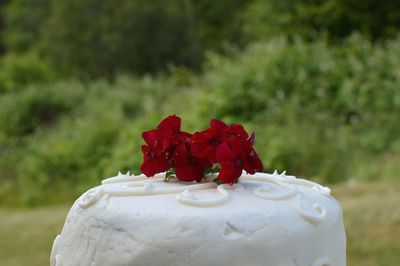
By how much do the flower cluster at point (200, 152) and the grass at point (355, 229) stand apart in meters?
3.43

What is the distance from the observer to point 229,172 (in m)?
3.14

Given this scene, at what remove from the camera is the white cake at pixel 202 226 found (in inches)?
114

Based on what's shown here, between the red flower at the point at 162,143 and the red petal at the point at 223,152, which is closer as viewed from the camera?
the red petal at the point at 223,152

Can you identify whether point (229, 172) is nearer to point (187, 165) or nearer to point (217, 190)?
point (217, 190)

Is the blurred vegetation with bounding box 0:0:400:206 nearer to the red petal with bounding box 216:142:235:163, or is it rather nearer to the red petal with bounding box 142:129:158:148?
the red petal with bounding box 142:129:158:148

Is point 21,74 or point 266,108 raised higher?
point 21,74

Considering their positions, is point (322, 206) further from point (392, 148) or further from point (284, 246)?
point (392, 148)

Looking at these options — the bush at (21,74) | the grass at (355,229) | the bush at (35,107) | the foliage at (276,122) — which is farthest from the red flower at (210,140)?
the bush at (21,74)

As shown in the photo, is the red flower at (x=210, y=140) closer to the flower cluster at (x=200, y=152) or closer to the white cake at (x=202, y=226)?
the flower cluster at (x=200, y=152)

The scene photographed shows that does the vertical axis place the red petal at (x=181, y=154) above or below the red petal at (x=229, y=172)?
above

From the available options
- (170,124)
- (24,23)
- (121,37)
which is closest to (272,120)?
(170,124)

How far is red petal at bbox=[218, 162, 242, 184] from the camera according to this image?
314 centimetres

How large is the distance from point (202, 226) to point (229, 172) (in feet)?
1.12

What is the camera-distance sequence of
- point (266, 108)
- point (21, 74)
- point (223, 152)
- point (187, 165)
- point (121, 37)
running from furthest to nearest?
point (121, 37) < point (21, 74) < point (266, 108) < point (187, 165) < point (223, 152)
